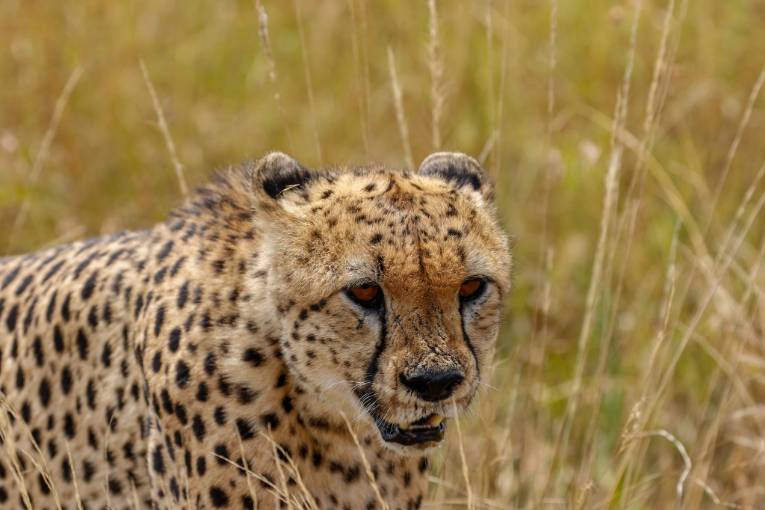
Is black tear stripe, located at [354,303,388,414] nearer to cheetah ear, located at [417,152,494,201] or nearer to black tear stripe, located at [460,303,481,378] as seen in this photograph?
black tear stripe, located at [460,303,481,378]

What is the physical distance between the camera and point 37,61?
5430mm

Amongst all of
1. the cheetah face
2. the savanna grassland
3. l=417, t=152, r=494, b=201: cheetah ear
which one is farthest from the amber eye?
the savanna grassland

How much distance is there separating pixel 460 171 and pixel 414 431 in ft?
2.36

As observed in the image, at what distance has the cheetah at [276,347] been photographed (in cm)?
→ 281

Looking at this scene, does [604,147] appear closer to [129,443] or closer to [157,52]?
[157,52]

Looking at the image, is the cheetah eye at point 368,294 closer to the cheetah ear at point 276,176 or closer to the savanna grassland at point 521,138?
the cheetah ear at point 276,176

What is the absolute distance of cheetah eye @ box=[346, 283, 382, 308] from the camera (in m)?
2.82

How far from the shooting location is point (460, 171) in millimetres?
3289

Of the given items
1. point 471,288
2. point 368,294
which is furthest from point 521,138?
point 368,294

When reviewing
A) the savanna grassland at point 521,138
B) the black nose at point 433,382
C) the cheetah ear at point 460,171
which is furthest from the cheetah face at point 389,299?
the savanna grassland at point 521,138

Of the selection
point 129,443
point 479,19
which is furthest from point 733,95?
point 129,443

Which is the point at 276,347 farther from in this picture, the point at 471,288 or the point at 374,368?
the point at 471,288

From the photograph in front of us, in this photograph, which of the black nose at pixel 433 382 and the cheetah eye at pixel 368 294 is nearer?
the black nose at pixel 433 382

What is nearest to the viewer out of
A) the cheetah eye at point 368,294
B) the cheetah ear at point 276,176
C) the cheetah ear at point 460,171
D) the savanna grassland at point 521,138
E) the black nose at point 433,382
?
the black nose at point 433,382
